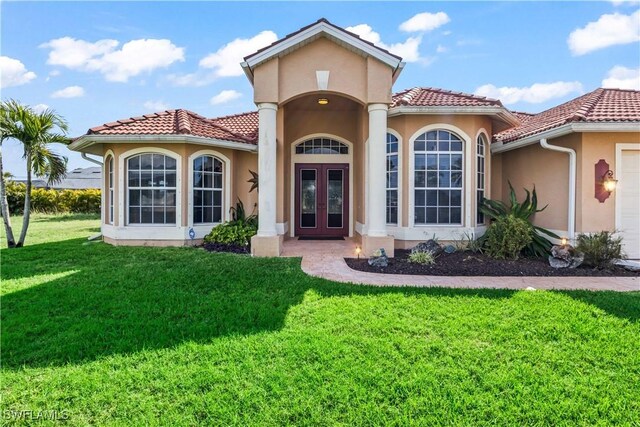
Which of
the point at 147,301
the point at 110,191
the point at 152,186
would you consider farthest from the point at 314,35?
the point at 110,191

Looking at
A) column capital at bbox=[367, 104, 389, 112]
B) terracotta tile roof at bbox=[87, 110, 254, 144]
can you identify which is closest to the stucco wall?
column capital at bbox=[367, 104, 389, 112]

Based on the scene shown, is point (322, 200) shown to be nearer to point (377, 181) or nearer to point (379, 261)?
point (377, 181)

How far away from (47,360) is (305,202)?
9874 millimetres

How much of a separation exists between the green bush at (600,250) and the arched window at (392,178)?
4.87 m

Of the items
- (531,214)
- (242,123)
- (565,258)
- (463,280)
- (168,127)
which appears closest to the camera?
(463,280)

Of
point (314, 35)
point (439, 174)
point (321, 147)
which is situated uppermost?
point (314, 35)

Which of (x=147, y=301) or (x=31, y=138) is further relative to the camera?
(x=31, y=138)

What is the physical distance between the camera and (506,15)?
10.8m

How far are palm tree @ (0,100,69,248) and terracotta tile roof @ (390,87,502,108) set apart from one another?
11.7m

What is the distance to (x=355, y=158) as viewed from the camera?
499 inches

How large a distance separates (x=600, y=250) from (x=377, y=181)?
5.69 metres

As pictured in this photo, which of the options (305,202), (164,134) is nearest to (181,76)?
(164,134)

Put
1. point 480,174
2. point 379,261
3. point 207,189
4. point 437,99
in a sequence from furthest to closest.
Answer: point 207,189 < point 480,174 < point 437,99 < point 379,261

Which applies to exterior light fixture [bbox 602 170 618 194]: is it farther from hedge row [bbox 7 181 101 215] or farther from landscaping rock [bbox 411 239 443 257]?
hedge row [bbox 7 181 101 215]
